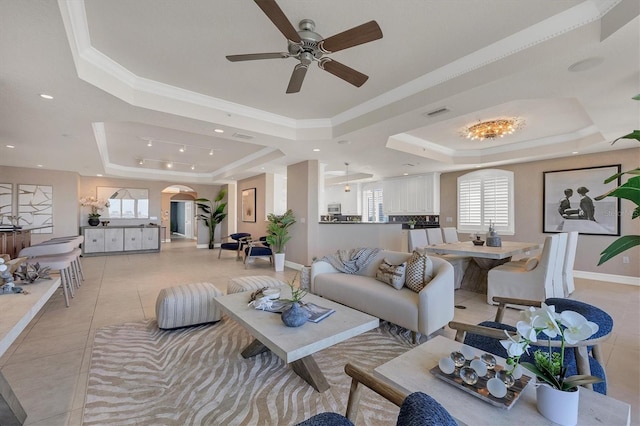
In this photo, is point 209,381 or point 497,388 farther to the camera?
point 209,381

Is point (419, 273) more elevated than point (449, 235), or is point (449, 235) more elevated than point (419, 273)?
point (449, 235)

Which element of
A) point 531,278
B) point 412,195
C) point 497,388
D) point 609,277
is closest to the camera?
point 497,388

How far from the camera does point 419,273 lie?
9.88 feet

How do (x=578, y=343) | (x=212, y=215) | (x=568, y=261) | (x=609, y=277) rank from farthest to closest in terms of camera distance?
(x=212, y=215)
(x=609, y=277)
(x=568, y=261)
(x=578, y=343)

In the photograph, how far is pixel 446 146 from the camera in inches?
248

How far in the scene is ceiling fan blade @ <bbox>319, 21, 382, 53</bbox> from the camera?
190cm

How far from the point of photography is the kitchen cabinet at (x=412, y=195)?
7.82 meters

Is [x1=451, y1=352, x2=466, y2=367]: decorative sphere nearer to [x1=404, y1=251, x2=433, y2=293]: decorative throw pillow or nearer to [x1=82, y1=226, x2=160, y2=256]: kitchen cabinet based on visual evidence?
[x1=404, y1=251, x2=433, y2=293]: decorative throw pillow

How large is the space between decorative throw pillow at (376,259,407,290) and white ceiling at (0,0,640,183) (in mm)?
1880

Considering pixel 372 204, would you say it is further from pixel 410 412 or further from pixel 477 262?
pixel 410 412

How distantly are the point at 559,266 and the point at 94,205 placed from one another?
37.2 feet

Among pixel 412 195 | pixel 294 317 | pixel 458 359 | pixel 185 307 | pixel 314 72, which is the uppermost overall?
pixel 314 72

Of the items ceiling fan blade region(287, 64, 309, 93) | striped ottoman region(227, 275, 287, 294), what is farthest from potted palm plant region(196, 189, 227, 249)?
ceiling fan blade region(287, 64, 309, 93)

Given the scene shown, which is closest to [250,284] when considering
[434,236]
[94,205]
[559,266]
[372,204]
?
[434,236]
